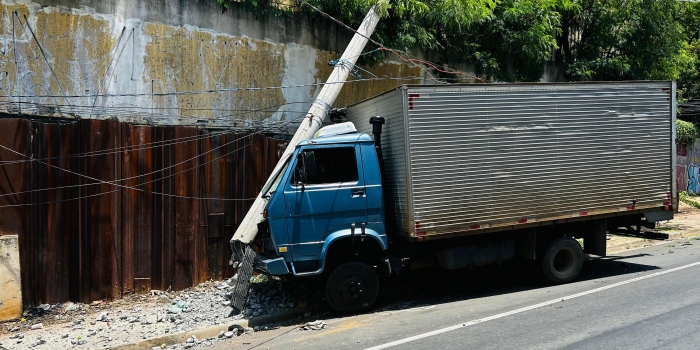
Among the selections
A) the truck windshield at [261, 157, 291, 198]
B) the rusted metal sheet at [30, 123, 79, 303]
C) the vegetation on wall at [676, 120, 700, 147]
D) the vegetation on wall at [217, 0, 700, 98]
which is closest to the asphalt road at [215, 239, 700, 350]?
the truck windshield at [261, 157, 291, 198]

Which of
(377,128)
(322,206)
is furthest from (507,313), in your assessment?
(377,128)

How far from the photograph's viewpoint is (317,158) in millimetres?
7805

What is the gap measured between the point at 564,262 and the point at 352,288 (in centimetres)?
379

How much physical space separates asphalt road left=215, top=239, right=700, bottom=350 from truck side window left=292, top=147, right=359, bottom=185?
1939mm

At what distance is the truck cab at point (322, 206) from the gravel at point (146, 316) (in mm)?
817

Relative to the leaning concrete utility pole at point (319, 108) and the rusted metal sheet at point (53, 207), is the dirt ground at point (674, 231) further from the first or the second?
the rusted metal sheet at point (53, 207)

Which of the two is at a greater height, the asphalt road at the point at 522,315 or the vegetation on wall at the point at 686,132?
the vegetation on wall at the point at 686,132

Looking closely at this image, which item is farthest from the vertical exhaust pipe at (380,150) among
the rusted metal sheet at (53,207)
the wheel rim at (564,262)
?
the rusted metal sheet at (53,207)

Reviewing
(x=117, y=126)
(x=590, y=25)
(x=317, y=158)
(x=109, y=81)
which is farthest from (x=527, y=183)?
(x=590, y=25)

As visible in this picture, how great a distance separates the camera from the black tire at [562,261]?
29.6ft

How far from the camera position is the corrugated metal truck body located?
311 inches

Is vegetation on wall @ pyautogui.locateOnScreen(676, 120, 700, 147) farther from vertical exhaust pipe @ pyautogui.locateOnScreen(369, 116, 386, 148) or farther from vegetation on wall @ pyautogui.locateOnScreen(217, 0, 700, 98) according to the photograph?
vertical exhaust pipe @ pyautogui.locateOnScreen(369, 116, 386, 148)

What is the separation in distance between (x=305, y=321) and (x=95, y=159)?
390cm

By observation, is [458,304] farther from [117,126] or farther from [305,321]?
[117,126]
